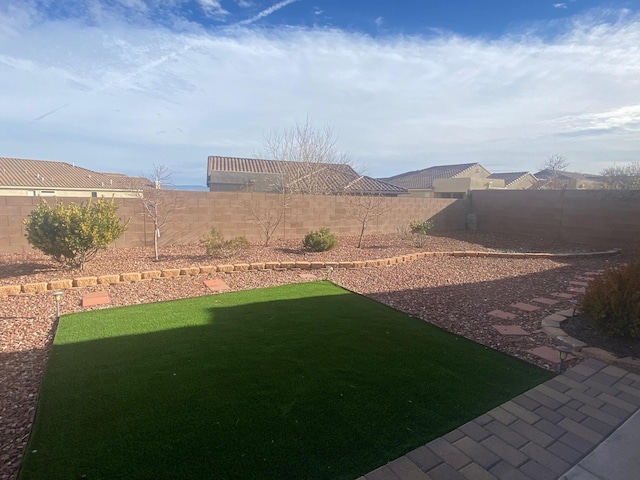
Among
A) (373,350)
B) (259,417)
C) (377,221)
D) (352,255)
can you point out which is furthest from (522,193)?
(259,417)

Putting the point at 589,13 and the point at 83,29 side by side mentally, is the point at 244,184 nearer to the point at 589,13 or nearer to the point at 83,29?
the point at 83,29

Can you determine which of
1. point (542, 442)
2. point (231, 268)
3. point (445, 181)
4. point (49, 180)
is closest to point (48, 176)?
point (49, 180)

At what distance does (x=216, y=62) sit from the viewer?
792cm

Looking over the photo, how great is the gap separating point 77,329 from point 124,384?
63.6 inches

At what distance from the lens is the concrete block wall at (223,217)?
6.61m

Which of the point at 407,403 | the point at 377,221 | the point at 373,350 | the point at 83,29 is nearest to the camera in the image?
the point at 407,403

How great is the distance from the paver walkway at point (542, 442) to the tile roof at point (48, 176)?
964 inches

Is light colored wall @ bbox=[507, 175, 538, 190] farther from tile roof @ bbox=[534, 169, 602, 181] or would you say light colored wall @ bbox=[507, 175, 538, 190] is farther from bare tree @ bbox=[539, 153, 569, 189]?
bare tree @ bbox=[539, 153, 569, 189]

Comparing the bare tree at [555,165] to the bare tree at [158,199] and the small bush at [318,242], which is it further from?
the bare tree at [158,199]

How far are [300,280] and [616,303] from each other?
4.32 m

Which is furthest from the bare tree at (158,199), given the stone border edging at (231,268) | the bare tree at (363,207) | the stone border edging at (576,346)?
the stone border edging at (576,346)

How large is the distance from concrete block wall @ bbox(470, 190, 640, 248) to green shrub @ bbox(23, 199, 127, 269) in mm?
12313

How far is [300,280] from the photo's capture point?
614 cm

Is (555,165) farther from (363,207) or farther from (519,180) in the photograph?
(363,207)
